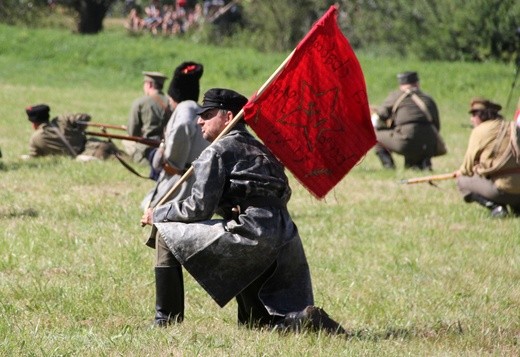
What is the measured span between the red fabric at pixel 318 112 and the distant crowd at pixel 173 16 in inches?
1526

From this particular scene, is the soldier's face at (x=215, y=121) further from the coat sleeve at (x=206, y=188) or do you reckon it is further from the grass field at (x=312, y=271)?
the grass field at (x=312, y=271)

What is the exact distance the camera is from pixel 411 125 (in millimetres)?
16719

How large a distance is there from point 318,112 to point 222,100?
1.88ft

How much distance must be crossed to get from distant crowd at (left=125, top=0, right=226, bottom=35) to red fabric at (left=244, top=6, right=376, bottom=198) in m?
38.8

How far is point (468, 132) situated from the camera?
Answer: 963 inches

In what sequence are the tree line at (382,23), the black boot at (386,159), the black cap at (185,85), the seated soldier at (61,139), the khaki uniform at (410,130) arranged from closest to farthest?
the black cap at (185,85) < the seated soldier at (61,139) < the khaki uniform at (410,130) < the black boot at (386,159) < the tree line at (382,23)

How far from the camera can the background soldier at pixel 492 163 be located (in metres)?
12.1

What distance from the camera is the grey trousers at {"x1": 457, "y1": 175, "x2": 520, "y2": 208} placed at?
1226 centimetres

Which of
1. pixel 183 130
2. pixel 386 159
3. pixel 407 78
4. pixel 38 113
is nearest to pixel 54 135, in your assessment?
pixel 38 113

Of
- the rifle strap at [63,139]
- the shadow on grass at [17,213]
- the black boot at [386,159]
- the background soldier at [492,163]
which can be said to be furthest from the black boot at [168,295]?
the black boot at [386,159]

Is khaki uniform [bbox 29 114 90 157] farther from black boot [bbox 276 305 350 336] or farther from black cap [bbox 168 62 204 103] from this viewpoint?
black boot [bbox 276 305 350 336]

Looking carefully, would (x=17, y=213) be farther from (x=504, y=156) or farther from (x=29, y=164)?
(x=504, y=156)

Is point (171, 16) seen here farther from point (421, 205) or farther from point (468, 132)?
point (421, 205)

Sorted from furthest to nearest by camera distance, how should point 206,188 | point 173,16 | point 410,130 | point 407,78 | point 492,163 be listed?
point 173,16
point 407,78
point 410,130
point 492,163
point 206,188
